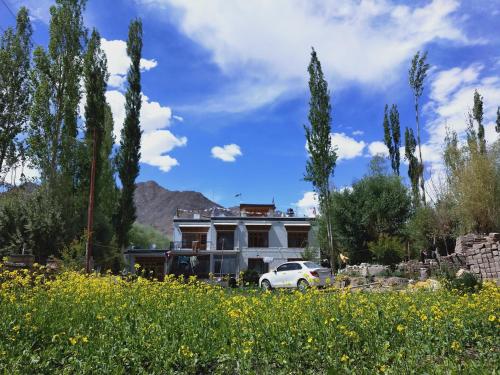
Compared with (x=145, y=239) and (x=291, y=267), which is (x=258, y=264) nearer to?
(x=291, y=267)

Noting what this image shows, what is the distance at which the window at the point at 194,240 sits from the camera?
114ft

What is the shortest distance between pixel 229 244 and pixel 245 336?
1208 inches

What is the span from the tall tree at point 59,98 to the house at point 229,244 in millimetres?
15003

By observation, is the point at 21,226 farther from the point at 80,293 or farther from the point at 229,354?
the point at 229,354

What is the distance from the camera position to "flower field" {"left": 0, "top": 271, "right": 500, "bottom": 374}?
13.1 ft

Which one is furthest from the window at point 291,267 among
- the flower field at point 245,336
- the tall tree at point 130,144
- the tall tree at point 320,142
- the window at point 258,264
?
the window at point 258,264

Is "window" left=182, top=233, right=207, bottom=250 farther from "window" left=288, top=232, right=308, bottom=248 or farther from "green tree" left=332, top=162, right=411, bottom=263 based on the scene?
"green tree" left=332, top=162, right=411, bottom=263

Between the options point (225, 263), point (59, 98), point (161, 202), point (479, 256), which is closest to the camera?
point (479, 256)

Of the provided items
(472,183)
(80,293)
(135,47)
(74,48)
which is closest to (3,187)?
(74,48)

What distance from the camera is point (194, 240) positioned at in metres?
35.3

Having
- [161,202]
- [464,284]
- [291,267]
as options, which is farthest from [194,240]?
[161,202]

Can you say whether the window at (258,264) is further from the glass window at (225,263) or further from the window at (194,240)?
the window at (194,240)

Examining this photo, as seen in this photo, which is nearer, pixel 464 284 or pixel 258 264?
pixel 464 284

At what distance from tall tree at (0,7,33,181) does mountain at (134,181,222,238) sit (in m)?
90.7
